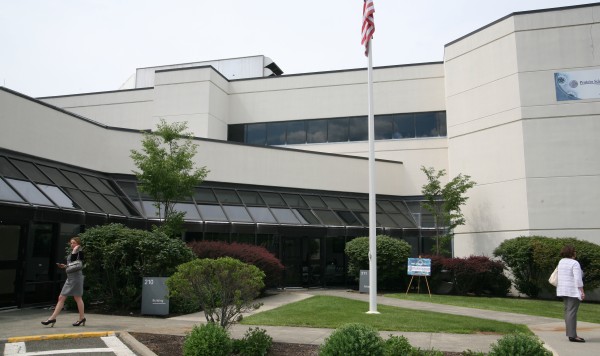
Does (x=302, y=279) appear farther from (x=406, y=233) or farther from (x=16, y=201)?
(x=16, y=201)

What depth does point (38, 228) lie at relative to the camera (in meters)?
15.0

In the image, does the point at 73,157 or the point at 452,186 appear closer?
the point at 73,157

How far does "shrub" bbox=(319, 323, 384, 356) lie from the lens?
276 inches

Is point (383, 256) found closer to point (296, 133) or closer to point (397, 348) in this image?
point (296, 133)

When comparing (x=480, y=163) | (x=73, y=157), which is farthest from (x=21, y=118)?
(x=480, y=163)

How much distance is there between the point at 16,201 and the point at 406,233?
57.8 ft

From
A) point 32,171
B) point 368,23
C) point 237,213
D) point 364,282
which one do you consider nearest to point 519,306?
point 364,282

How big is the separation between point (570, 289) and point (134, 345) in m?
8.53

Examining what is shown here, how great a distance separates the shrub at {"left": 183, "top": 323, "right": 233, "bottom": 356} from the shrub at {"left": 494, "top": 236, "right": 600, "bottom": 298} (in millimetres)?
15841

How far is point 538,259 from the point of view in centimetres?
1988

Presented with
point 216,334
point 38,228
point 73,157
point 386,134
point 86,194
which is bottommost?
point 216,334

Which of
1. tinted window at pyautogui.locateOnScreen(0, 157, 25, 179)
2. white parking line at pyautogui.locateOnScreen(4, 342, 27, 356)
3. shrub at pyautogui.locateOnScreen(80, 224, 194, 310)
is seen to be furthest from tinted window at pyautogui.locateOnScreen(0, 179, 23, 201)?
white parking line at pyautogui.locateOnScreen(4, 342, 27, 356)

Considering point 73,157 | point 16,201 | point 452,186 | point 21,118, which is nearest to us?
point 16,201

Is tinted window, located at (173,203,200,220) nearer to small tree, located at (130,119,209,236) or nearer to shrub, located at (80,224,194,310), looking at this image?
small tree, located at (130,119,209,236)
